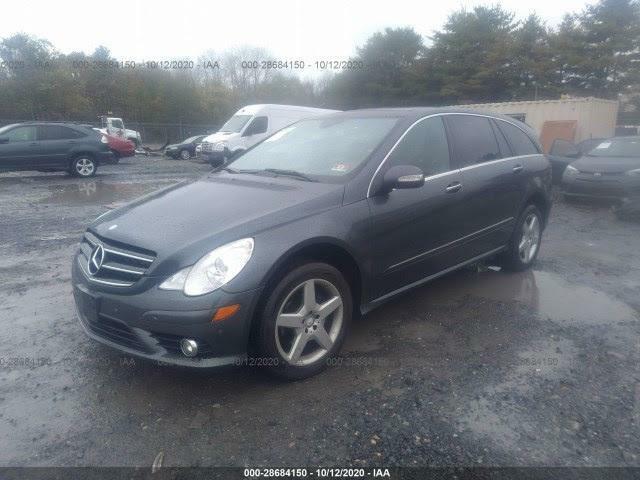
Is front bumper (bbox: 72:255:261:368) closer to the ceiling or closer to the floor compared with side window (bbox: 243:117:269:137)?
closer to the floor

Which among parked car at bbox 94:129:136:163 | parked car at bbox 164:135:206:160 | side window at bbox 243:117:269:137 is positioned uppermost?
side window at bbox 243:117:269:137

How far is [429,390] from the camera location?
2.96 m

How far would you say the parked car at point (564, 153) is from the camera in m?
11.2

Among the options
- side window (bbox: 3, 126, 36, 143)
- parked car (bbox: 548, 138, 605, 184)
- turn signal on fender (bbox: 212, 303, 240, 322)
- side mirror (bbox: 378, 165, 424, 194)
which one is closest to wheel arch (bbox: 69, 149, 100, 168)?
side window (bbox: 3, 126, 36, 143)

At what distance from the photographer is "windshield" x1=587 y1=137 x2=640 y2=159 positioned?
391 inches

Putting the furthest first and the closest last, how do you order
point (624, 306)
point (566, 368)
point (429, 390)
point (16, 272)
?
point (16, 272) → point (624, 306) → point (566, 368) → point (429, 390)

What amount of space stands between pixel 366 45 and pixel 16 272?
1438 inches

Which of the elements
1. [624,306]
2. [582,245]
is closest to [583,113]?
[582,245]

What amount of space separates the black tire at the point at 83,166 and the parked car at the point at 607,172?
42.0ft

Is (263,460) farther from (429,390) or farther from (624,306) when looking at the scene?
(624,306)

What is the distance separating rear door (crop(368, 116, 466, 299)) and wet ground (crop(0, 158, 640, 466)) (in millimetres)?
497

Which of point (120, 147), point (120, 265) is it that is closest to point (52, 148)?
point (120, 147)

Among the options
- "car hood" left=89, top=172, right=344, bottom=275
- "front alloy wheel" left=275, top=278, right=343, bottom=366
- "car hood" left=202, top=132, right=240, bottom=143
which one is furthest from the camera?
"car hood" left=202, top=132, right=240, bottom=143

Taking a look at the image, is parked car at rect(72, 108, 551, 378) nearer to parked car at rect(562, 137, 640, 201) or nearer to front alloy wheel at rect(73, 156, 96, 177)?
parked car at rect(562, 137, 640, 201)
